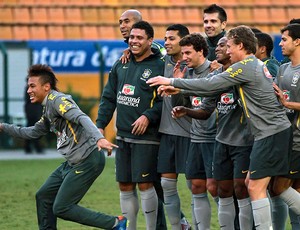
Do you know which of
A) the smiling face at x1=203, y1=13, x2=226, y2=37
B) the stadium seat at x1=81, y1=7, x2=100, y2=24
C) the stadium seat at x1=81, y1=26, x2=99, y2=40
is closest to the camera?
the smiling face at x1=203, y1=13, x2=226, y2=37

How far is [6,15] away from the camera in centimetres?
3022

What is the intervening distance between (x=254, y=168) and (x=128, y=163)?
182 cm

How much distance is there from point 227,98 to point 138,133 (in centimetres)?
112

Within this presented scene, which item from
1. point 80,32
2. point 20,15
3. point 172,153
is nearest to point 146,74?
point 172,153

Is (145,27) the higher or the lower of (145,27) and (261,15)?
the lower

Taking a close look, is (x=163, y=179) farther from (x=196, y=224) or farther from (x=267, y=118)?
(x=267, y=118)

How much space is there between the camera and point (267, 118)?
9.85 m

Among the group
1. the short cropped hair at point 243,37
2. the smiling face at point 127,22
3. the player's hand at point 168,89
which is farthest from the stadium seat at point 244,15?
the player's hand at point 168,89

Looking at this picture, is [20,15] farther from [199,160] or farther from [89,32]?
[199,160]

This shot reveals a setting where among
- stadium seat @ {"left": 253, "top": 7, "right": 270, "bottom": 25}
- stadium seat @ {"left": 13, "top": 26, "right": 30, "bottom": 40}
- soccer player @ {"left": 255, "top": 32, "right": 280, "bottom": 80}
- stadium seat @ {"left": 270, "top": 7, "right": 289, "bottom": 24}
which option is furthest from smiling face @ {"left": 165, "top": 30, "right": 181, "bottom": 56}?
stadium seat @ {"left": 270, "top": 7, "right": 289, "bottom": 24}

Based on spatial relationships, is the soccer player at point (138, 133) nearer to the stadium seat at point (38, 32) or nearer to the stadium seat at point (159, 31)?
the stadium seat at point (159, 31)

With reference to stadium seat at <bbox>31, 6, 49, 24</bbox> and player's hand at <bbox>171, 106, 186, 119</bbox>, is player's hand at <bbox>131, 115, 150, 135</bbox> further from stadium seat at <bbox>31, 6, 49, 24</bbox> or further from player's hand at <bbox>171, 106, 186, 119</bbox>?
stadium seat at <bbox>31, 6, 49, 24</bbox>

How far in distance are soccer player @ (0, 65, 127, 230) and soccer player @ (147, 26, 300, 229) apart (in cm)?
124

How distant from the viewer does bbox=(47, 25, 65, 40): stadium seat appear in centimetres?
3020
